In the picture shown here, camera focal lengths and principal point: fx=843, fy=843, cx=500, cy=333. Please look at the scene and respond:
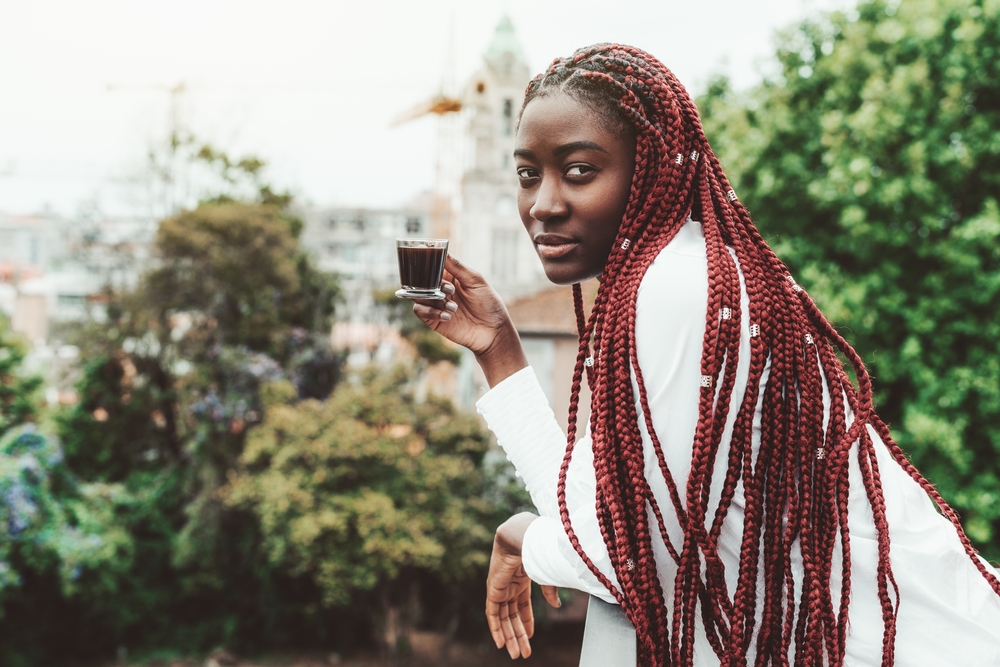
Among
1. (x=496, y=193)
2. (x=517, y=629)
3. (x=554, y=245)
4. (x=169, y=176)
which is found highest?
(x=496, y=193)

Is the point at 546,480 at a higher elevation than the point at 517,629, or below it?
higher

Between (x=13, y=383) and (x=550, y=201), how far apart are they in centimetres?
1366

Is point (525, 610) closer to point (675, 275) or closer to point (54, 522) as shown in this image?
point (675, 275)

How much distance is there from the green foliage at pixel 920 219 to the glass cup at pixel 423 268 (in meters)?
7.09

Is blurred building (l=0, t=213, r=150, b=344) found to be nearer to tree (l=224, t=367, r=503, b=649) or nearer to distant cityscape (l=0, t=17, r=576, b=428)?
distant cityscape (l=0, t=17, r=576, b=428)

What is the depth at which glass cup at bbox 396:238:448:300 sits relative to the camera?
168 cm

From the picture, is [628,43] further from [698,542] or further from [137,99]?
[137,99]

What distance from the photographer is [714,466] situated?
3.76 ft

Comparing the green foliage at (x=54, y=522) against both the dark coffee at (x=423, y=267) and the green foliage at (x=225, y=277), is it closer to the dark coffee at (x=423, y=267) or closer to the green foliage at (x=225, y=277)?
the green foliage at (x=225, y=277)

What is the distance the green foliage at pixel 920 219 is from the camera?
8.25 m

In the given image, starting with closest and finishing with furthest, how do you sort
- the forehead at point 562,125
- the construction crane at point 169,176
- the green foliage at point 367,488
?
1. the forehead at point 562,125
2. the green foliage at point 367,488
3. the construction crane at point 169,176

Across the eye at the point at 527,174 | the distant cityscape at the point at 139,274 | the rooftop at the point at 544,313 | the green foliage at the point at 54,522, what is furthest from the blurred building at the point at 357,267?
the eye at the point at 527,174

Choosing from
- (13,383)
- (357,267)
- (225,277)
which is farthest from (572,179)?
(357,267)

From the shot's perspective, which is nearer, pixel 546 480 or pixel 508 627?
pixel 546 480
